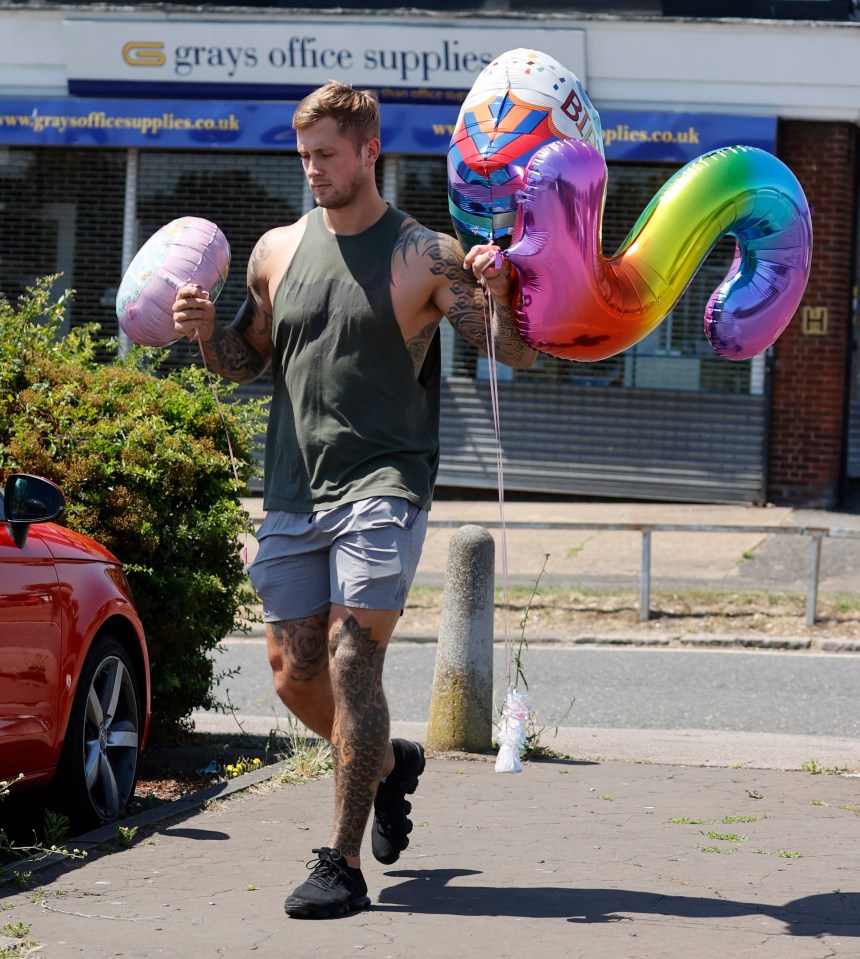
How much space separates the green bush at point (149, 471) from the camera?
6254 millimetres

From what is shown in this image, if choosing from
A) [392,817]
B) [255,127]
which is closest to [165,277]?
[392,817]

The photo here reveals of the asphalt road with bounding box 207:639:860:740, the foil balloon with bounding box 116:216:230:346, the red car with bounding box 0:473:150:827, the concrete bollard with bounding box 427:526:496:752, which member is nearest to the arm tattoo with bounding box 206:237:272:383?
the foil balloon with bounding box 116:216:230:346

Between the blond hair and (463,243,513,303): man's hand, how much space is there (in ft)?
1.61

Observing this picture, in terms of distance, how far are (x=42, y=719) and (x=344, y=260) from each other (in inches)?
69.7

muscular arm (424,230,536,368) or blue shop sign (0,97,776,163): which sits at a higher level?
blue shop sign (0,97,776,163)

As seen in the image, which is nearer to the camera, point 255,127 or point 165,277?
point 165,277

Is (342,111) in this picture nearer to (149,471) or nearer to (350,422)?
(350,422)

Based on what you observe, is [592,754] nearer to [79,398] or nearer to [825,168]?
[79,398]

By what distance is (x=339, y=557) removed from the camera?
178 inches

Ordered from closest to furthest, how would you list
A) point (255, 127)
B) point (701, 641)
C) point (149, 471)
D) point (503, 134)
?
point (503, 134), point (149, 471), point (701, 641), point (255, 127)

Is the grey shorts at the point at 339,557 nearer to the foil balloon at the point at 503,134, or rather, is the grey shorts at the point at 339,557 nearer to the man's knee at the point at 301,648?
the man's knee at the point at 301,648

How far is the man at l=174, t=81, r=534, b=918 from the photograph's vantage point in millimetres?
4484

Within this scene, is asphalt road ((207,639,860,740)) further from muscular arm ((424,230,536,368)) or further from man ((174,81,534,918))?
muscular arm ((424,230,536,368))

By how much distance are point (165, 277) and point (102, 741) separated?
5.62ft
